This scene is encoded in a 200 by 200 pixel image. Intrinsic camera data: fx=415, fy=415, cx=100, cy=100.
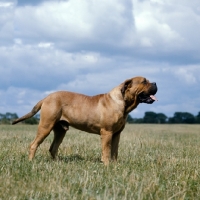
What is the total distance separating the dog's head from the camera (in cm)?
887

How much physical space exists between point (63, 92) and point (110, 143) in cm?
158

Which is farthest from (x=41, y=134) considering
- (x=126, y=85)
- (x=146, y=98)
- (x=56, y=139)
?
(x=146, y=98)

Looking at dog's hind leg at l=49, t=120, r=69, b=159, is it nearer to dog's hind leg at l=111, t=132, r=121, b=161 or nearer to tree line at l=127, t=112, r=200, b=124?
dog's hind leg at l=111, t=132, r=121, b=161

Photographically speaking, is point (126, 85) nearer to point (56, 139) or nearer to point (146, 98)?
point (146, 98)

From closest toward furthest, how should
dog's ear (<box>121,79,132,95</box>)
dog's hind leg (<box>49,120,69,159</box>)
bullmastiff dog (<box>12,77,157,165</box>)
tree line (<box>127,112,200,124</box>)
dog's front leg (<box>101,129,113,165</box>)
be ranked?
dog's front leg (<box>101,129,113,165</box>) → bullmastiff dog (<box>12,77,157,165</box>) → dog's ear (<box>121,79,132,95</box>) → dog's hind leg (<box>49,120,69,159</box>) → tree line (<box>127,112,200,124</box>)

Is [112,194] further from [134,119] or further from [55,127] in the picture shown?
[134,119]

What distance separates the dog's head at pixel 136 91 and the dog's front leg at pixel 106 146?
75 centimetres

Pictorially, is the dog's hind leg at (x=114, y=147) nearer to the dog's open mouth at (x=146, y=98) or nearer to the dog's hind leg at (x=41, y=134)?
the dog's open mouth at (x=146, y=98)

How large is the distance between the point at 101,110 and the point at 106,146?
0.83 metres

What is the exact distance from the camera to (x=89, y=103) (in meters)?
9.18

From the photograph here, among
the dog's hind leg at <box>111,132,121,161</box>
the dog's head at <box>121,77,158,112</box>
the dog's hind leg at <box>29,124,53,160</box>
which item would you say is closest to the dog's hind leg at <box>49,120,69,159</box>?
the dog's hind leg at <box>29,124,53,160</box>

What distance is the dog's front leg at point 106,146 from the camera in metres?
8.58

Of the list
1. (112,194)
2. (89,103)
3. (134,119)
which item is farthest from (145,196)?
(134,119)

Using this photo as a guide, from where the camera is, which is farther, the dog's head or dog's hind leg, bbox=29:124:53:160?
dog's hind leg, bbox=29:124:53:160
